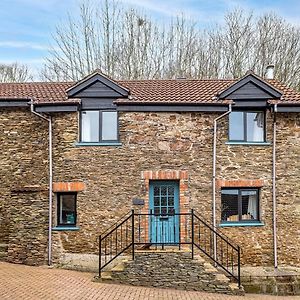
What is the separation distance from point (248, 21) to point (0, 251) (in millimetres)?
23538

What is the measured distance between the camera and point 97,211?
14797 millimetres

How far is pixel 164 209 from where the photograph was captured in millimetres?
15133

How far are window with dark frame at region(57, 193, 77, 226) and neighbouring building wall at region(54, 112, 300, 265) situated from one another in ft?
1.11

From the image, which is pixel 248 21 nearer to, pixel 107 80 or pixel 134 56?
pixel 134 56

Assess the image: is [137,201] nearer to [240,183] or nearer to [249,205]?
[240,183]

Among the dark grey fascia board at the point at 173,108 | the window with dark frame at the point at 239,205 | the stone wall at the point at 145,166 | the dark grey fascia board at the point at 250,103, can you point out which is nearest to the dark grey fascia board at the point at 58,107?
the stone wall at the point at 145,166

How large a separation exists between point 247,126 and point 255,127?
287 millimetres

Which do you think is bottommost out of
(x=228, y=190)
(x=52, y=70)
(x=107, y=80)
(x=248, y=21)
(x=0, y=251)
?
(x=0, y=251)

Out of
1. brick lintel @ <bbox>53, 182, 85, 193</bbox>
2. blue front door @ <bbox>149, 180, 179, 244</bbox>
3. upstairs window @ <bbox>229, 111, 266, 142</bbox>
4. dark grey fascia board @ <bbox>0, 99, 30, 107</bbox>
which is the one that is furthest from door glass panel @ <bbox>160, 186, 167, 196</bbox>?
dark grey fascia board @ <bbox>0, 99, 30, 107</bbox>

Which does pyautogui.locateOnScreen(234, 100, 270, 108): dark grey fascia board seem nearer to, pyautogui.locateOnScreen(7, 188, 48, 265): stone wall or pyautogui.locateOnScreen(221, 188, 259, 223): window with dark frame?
pyautogui.locateOnScreen(221, 188, 259, 223): window with dark frame

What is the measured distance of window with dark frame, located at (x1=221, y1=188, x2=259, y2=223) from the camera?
15.2m

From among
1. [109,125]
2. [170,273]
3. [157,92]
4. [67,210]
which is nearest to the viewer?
[170,273]

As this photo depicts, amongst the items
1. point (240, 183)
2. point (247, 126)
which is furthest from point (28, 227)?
point (247, 126)

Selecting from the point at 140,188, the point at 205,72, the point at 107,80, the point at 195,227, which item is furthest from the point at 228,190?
the point at 205,72
